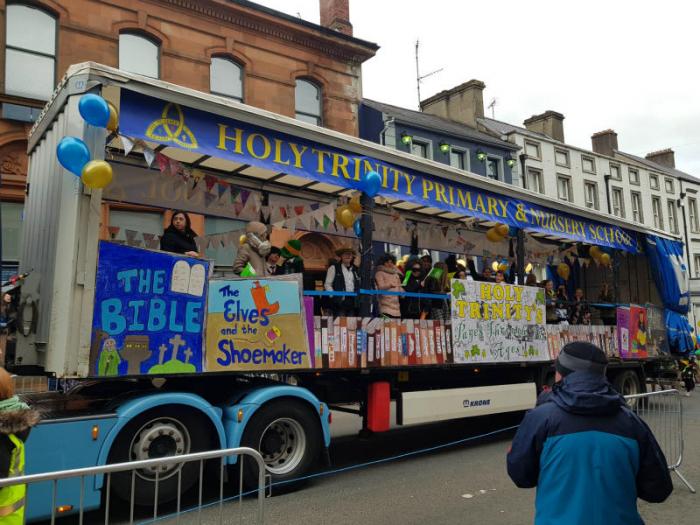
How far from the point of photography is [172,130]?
5.56m

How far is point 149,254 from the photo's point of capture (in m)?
5.16

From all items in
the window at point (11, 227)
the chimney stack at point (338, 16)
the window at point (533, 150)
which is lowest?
the window at point (11, 227)

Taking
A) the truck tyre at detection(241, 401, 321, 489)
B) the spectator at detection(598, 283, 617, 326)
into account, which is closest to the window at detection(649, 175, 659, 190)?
the spectator at detection(598, 283, 617, 326)

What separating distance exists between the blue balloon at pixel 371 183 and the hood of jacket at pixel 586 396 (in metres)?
4.62

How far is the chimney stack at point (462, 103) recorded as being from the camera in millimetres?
31203

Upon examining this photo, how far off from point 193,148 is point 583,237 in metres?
7.80

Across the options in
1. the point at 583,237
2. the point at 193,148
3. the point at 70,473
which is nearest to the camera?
the point at 70,473

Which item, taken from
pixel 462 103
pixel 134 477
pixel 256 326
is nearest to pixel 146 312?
pixel 256 326

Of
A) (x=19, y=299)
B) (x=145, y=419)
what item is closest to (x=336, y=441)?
(x=145, y=419)

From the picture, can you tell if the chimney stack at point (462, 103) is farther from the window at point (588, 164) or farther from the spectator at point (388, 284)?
the spectator at point (388, 284)

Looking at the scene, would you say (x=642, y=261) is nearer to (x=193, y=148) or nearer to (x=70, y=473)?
(x=193, y=148)

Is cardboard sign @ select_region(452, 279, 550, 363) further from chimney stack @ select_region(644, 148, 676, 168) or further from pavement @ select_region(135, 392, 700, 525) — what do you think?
chimney stack @ select_region(644, 148, 676, 168)

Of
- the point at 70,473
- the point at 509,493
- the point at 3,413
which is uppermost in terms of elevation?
the point at 3,413

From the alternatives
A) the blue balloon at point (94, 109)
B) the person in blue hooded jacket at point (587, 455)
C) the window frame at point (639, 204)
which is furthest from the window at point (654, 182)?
the person in blue hooded jacket at point (587, 455)
